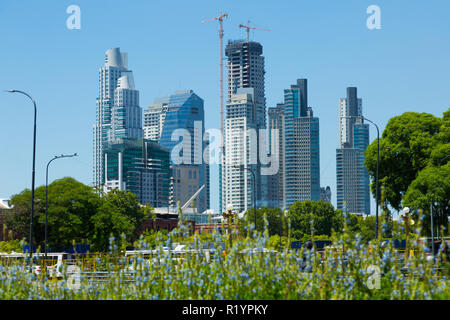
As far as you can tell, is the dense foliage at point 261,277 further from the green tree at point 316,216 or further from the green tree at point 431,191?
the green tree at point 316,216

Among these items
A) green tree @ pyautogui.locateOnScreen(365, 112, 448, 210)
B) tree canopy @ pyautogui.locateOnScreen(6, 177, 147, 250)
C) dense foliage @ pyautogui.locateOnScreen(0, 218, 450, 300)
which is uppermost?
green tree @ pyautogui.locateOnScreen(365, 112, 448, 210)

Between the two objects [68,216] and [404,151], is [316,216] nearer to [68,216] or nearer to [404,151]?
[68,216]

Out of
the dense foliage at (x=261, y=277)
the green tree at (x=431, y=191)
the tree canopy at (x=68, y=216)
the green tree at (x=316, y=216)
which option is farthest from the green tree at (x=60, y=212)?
the green tree at (x=316, y=216)

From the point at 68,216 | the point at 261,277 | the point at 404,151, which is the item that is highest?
the point at 404,151

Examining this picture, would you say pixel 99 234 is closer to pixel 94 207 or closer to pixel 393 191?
pixel 94 207

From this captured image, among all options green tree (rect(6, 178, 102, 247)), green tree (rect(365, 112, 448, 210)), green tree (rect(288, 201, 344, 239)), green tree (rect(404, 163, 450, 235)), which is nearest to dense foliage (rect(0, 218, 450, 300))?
green tree (rect(404, 163, 450, 235))

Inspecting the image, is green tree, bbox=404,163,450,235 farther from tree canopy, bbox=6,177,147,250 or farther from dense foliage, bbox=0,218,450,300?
dense foliage, bbox=0,218,450,300

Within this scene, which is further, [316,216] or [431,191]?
[316,216]

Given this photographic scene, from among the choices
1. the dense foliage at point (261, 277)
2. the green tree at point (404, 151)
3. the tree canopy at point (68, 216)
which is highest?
the green tree at point (404, 151)

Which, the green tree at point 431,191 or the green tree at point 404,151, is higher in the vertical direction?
the green tree at point 404,151

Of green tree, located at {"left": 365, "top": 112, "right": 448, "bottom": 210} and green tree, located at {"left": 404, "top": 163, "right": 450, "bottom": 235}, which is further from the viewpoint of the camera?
green tree, located at {"left": 365, "top": 112, "right": 448, "bottom": 210}

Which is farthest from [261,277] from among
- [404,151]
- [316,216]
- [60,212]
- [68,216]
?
[316,216]
